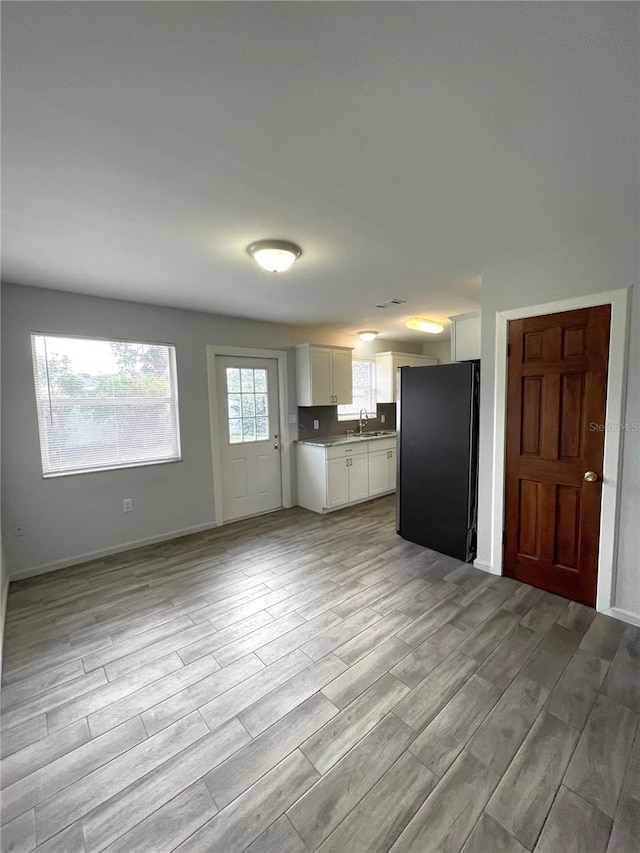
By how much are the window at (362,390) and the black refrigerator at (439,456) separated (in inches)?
83.0

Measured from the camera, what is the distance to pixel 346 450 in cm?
477

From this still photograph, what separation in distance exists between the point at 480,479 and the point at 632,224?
1.96 m

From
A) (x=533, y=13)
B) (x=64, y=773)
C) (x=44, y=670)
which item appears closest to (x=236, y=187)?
(x=533, y=13)

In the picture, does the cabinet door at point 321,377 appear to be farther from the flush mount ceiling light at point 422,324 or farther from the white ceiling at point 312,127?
the white ceiling at point 312,127

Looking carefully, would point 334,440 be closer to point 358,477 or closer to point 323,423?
point 323,423

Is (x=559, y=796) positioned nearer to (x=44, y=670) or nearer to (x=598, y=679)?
(x=598, y=679)

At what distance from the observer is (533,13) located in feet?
3.12

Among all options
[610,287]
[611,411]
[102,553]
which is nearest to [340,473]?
[102,553]

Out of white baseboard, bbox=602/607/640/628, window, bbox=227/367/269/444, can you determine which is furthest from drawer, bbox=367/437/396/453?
white baseboard, bbox=602/607/640/628

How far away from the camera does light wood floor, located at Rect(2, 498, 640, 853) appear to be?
1255 mm

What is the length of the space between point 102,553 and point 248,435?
1980mm

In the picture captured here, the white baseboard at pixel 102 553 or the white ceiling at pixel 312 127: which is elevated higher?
the white ceiling at pixel 312 127

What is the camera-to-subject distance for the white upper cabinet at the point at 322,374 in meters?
4.79

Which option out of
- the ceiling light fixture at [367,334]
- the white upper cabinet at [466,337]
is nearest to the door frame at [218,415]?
the ceiling light fixture at [367,334]
